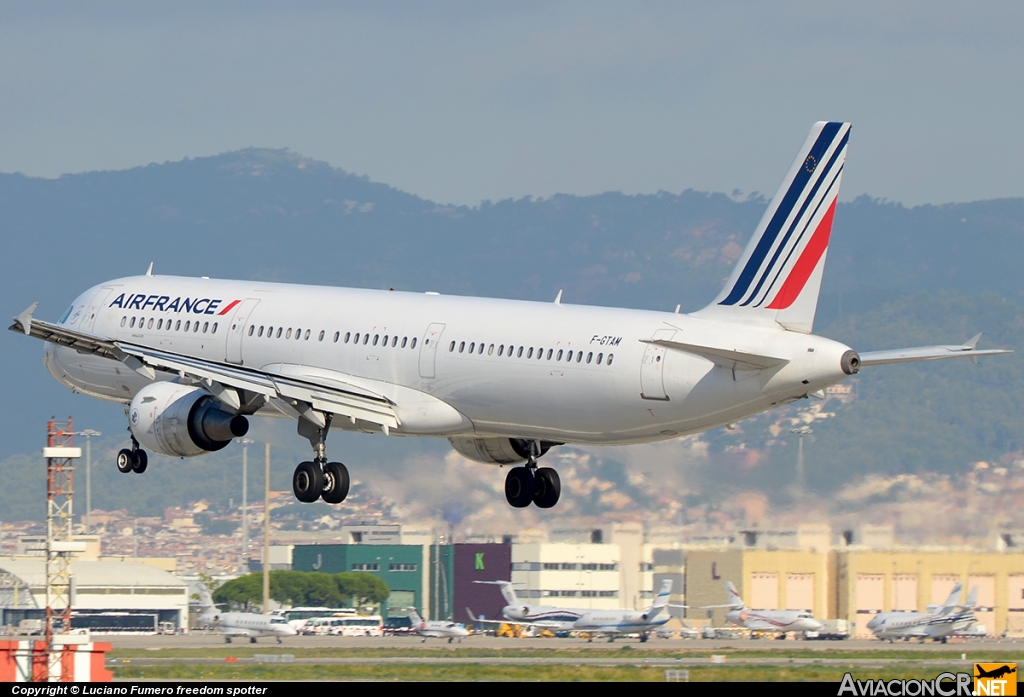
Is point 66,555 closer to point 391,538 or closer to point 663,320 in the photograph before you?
point 663,320

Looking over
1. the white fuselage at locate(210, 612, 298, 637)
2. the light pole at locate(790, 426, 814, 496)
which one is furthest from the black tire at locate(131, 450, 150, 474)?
the white fuselage at locate(210, 612, 298, 637)

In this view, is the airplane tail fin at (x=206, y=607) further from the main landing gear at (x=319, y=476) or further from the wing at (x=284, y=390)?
the wing at (x=284, y=390)

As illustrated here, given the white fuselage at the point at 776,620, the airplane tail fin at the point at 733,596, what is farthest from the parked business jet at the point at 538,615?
the white fuselage at the point at 776,620

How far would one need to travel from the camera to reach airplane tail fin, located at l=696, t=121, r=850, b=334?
1810 inches

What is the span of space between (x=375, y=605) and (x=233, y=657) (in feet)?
249

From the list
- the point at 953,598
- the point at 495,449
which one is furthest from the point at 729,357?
the point at 953,598

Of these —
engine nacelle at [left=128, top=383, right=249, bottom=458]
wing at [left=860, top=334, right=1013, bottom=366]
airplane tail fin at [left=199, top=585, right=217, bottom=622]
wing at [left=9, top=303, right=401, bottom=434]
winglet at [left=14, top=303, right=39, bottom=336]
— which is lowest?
airplane tail fin at [left=199, top=585, right=217, bottom=622]

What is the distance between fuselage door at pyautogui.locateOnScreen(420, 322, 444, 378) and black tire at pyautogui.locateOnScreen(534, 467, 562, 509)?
19.8ft

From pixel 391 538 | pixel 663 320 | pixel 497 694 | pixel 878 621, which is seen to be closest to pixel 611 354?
pixel 663 320

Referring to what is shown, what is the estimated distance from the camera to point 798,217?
46.2 m

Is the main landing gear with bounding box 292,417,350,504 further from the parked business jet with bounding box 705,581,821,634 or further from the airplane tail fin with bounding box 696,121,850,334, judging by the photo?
the parked business jet with bounding box 705,581,821,634

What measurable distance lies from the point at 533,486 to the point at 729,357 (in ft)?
38.9

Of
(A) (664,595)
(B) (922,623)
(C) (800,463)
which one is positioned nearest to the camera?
(C) (800,463)

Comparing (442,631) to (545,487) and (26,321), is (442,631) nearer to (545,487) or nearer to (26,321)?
(545,487)
